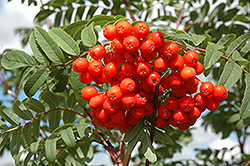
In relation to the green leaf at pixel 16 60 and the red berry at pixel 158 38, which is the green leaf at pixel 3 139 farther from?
the red berry at pixel 158 38


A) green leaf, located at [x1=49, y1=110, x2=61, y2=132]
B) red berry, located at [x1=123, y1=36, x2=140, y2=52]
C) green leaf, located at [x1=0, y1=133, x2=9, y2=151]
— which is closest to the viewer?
red berry, located at [x1=123, y1=36, x2=140, y2=52]

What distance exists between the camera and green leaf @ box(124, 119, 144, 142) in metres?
1.09

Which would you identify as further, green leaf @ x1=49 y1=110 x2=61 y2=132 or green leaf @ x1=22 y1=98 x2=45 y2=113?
green leaf @ x1=49 y1=110 x2=61 y2=132

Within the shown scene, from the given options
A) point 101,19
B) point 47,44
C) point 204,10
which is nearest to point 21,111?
point 47,44

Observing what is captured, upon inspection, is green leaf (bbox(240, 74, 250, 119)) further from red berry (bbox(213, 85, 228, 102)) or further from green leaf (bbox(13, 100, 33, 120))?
green leaf (bbox(13, 100, 33, 120))

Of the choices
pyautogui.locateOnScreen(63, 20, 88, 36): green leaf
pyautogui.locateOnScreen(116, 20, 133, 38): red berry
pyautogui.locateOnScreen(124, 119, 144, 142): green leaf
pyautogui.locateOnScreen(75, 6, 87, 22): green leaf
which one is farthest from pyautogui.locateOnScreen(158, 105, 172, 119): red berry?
pyautogui.locateOnScreen(75, 6, 87, 22): green leaf

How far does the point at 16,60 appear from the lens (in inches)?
50.3

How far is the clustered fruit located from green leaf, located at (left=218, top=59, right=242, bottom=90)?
3.2 inches

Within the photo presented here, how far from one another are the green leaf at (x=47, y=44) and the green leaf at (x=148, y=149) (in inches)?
21.9

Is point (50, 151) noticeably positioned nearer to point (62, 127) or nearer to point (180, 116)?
point (62, 127)

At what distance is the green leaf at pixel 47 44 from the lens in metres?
1.22

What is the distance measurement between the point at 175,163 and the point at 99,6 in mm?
1422

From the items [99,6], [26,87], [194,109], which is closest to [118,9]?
[99,6]

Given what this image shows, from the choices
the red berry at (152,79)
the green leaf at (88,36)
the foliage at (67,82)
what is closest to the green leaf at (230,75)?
the foliage at (67,82)
